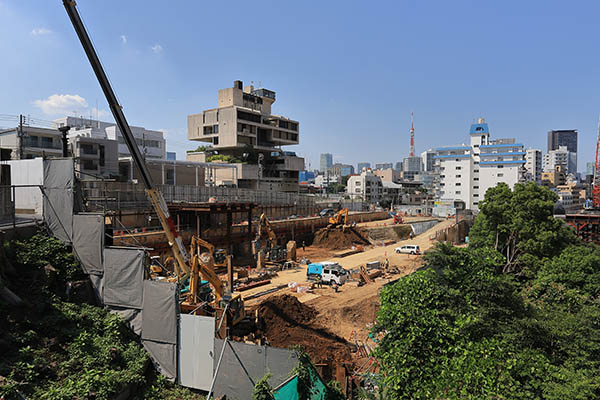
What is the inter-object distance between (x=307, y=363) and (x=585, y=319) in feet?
28.9

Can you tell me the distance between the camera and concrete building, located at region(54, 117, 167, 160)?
6123 centimetres

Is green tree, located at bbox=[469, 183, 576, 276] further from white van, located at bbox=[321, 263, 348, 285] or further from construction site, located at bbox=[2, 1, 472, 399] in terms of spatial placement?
white van, located at bbox=[321, 263, 348, 285]

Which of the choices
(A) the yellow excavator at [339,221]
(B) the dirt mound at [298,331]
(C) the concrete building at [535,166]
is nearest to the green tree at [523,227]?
(B) the dirt mound at [298,331]

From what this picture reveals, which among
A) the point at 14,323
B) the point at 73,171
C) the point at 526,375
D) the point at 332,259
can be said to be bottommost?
the point at 332,259

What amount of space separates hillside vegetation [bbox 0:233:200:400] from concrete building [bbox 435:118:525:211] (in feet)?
282

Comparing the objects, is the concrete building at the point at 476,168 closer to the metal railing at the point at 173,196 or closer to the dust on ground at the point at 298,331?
the metal railing at the point at 173,196

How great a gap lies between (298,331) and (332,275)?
36.5ft

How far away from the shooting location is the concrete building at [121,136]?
6123cm

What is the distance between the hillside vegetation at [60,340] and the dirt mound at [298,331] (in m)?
6.17

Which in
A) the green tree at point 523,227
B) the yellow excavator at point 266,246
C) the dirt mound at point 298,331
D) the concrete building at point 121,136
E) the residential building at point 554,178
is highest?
the concrete building at point 121,136

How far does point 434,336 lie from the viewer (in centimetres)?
1183

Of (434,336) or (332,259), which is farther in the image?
(332,259)

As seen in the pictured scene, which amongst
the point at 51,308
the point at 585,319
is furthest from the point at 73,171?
the point at 585,319

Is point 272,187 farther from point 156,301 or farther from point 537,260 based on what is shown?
point 156,301
